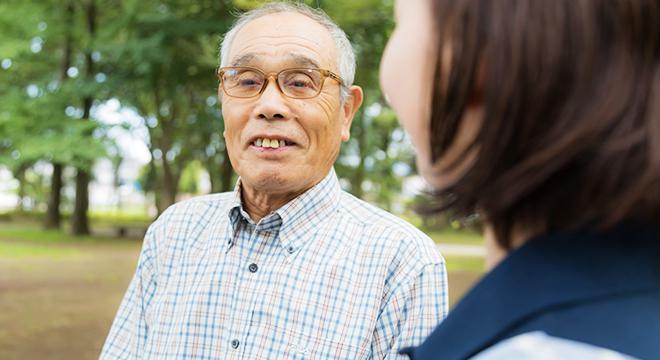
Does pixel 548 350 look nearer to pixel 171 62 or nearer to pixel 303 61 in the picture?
pixel 303 61

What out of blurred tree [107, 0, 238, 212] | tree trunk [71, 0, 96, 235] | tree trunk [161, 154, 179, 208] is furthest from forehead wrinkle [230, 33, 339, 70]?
tree trunk [161, 154, 179, 208]

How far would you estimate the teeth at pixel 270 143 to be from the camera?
6.14 feet

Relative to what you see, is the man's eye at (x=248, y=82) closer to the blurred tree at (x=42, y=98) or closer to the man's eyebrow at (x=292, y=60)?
the man's eyebrow at (x=292, y=60)

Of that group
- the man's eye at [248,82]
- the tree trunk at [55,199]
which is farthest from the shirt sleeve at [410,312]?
the tree trunk at [55,199]

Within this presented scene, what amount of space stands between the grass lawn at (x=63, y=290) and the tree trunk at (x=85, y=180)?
1.09m

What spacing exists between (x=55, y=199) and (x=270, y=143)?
21.2m

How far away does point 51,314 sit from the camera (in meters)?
8.86

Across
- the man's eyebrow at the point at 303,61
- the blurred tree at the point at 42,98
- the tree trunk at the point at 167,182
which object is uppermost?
the blurred tree at the point at 42,98

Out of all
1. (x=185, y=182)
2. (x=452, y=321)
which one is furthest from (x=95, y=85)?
(x=185, y=182)

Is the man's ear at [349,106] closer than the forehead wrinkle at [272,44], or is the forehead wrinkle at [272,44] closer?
the forehead wrinkle at [272,44]

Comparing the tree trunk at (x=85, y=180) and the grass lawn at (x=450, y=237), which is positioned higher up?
the tree trunk at (x=85, y=180)

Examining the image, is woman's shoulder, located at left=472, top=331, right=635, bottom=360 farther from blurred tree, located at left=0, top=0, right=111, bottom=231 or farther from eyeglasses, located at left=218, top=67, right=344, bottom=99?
blurred tree, located at left=0, top=0, right=111, bottom=231

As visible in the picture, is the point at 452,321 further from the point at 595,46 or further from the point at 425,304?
the point at 425,304

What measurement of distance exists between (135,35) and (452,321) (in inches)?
662
